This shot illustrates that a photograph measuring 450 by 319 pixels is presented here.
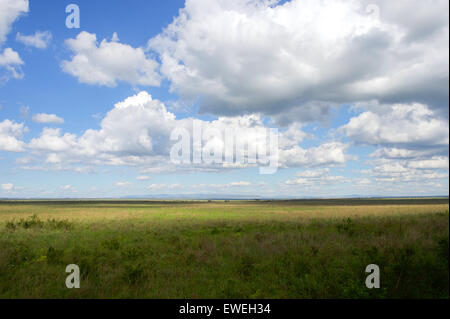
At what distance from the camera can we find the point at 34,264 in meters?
10.9

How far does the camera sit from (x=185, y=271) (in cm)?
1027

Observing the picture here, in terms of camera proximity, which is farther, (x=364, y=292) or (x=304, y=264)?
(x=304, y=264)
